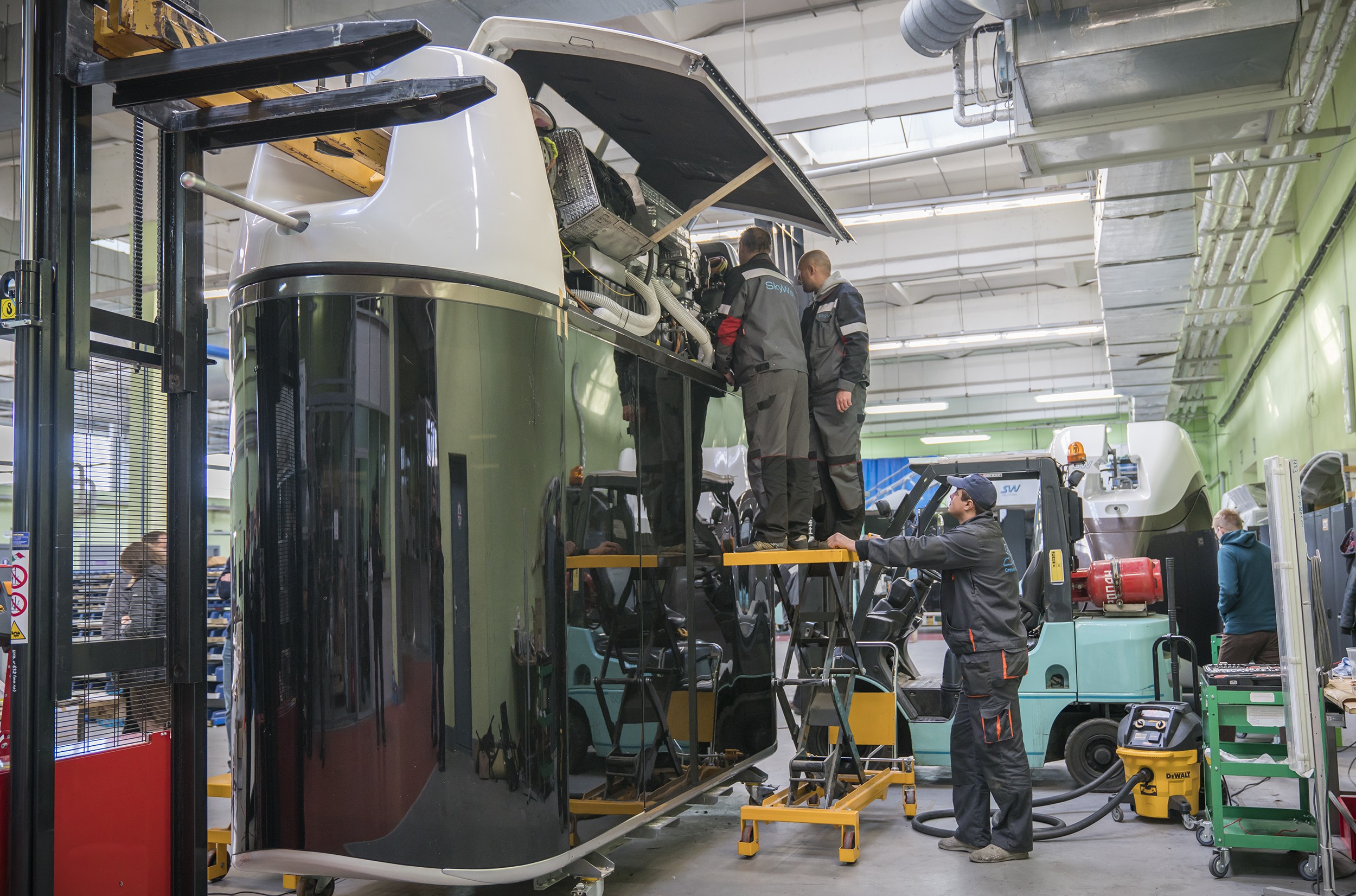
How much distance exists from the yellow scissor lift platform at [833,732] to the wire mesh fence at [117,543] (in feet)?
10.8

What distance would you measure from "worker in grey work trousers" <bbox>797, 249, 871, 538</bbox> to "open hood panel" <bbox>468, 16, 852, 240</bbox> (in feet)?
1.98

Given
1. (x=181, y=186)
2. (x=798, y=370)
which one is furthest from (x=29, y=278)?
(x=798, y=370)

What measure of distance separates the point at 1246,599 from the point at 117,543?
848 centimetres

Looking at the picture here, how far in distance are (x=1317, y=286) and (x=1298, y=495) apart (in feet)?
29.2

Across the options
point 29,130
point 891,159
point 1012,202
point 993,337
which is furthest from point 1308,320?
point 29,130

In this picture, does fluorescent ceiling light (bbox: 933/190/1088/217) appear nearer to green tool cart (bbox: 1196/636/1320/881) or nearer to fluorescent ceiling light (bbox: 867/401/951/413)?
green tool cart (bbox: 1196/636/1320/881)

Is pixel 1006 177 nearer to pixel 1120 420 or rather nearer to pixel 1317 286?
pixel 1317 286

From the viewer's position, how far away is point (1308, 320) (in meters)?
12.8

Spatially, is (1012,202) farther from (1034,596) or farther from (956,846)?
(956,846)

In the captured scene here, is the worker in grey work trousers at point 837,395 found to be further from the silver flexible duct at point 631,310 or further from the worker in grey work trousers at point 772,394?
the silver flexible duct at point 631,310

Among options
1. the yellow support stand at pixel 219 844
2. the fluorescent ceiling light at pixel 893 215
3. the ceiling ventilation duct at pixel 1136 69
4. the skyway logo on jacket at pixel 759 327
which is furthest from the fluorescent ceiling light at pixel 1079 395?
the yellow support stand at pixel 219 844

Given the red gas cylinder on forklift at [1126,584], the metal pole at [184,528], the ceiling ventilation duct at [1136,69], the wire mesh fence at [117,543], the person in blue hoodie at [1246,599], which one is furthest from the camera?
the person in blue hoodie at [1246,599]

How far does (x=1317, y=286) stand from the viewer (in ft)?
39.7

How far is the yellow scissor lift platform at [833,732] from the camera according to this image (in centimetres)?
576
